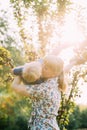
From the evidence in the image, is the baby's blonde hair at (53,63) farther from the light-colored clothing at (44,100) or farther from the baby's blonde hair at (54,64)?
the light-colored clothing at (44,100)

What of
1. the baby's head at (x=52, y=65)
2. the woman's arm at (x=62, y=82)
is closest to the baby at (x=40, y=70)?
the baby's head at (x=52, y=65)

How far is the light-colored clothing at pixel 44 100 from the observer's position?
440 cm

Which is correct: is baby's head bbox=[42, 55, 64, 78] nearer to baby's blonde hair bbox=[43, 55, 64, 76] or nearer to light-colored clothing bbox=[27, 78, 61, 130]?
baby's blonde hair bbox=[43, 55, 64, 76]

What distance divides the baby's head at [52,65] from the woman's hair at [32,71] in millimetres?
69

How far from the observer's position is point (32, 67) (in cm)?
395

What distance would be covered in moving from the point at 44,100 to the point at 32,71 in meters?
0.62

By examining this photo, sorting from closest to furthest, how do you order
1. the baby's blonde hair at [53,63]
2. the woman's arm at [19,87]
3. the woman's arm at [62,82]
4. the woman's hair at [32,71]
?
1. the woman's hair at [32,71]
2. the baby's blonde hair at [53,63]
3. the woman's arm at [19,87]
4. the woman's arm at [62,82]

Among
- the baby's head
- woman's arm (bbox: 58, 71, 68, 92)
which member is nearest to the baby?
the baby's head

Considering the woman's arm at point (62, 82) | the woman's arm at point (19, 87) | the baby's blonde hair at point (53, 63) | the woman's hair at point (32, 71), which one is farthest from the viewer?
the woman's arm at point (62, 82)

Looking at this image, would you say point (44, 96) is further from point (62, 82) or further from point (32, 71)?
point (32, 71)

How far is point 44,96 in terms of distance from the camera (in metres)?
4.43

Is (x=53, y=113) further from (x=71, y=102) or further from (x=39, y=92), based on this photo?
(x=71, y=102)

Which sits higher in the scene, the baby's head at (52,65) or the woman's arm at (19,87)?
the baby's head at (52,65)

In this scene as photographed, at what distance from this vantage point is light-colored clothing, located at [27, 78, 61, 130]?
4398mm
